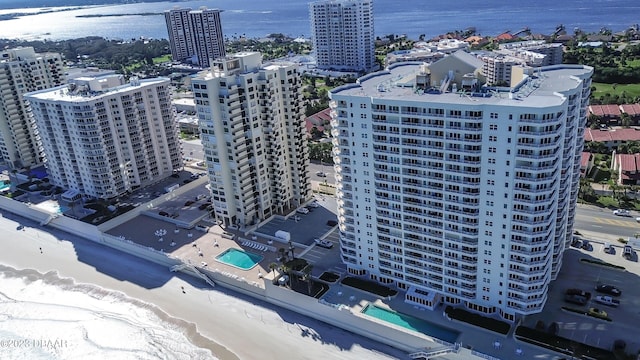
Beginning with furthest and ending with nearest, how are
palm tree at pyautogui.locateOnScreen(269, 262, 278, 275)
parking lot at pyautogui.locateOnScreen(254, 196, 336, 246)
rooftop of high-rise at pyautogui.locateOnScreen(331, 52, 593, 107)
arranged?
parking lot at pyautogui.locateOnScreen(254, 196, 336, 246) → palm tree at pyautogui.locateOnScreen(269, 262, 278, 275) → rooftop of high-rise at pyautogui.locateOnScreen(331, 52, 593, 107)

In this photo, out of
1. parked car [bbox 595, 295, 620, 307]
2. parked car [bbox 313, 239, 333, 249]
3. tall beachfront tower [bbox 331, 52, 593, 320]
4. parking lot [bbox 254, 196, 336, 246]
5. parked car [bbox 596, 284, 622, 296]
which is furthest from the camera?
parking lot [bbox 254, 196, 336, 246]

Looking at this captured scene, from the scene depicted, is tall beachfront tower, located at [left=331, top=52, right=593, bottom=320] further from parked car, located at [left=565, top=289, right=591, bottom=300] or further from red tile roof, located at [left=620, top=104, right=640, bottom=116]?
red tile roof, located at [left=620, top=104, right=640, bottom=116]

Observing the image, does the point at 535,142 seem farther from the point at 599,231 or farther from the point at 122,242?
the point at 122,242

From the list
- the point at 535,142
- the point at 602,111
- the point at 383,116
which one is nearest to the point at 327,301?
the point at 383,116

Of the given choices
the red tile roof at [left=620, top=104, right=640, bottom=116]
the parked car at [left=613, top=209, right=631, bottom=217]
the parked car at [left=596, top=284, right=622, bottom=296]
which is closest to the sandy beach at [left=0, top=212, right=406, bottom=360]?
the parked car at [left=596, top=284, right=622, bottom=296]

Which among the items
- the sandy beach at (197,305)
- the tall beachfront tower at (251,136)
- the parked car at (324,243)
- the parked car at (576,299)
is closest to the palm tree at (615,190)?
the parked car at (576,299)

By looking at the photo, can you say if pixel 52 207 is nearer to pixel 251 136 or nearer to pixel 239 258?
pixel 239 258

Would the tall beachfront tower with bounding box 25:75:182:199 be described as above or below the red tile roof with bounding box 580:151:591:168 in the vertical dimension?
above

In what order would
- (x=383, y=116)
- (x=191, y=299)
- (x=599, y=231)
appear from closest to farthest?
(x=383, y=116) < (x=191, y=299) < (x=599, y=231)
